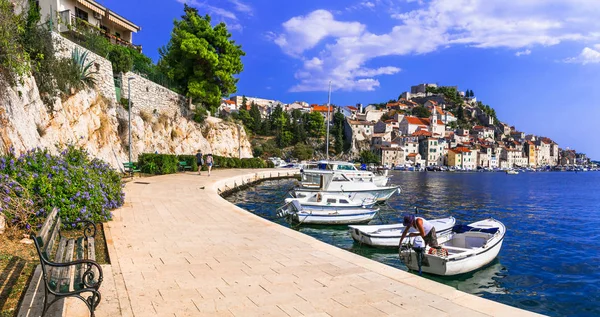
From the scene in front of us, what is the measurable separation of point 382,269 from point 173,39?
123ft

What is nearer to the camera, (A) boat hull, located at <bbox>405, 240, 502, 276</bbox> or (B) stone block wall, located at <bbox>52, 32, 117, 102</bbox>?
(A) boat hull, located at <bbox>405, 240, 502, 276</bbox>

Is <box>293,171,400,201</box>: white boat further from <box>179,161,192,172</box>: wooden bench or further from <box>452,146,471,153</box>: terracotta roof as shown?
<box>452,146,471,153</box>: terracotta roof

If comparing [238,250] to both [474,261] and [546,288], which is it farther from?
[546,288]

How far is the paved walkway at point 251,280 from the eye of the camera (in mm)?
4227

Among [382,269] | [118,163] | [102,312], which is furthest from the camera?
[118,163]

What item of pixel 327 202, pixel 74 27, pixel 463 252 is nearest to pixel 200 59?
pixel 74 27

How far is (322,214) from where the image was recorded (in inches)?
583

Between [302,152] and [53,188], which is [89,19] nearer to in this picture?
[53,188]

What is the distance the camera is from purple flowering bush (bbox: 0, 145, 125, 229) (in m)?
6.61

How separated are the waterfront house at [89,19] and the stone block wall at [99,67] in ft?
7.42

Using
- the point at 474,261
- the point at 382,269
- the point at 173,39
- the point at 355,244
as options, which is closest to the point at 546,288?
the point at 474,261

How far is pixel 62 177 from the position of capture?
7.27m

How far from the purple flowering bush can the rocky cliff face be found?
0.67 meters

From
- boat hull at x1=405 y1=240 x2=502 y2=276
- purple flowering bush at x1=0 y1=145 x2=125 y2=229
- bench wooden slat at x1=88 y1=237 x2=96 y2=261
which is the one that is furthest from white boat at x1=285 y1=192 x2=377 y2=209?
bench wooden slat at x1=88 y1=237 x2=96 y2=261
